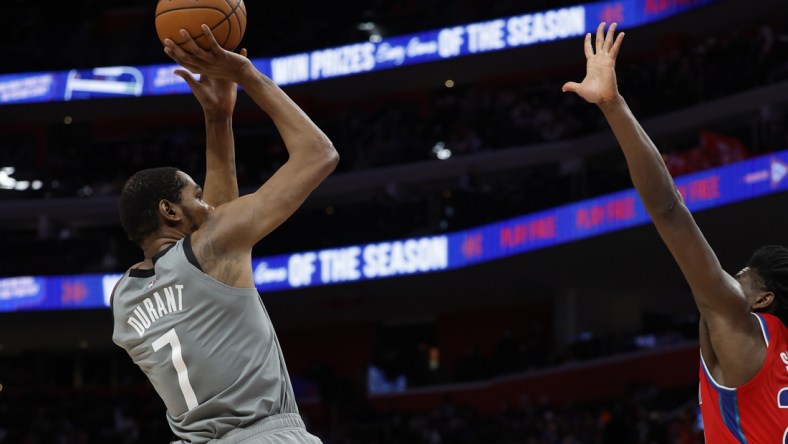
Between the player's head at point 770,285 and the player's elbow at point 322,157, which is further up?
the player's elbow at point 322,157

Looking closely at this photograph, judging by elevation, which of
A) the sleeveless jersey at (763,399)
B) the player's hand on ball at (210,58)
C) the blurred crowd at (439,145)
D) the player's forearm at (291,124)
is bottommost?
the sleeveless jersey at (763,399)

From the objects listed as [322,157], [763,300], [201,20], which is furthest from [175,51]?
[763,300]

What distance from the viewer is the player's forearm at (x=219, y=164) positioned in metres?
4.33

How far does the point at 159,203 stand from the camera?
3.78m

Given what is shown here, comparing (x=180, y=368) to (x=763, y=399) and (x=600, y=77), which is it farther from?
(x=763, y=399)

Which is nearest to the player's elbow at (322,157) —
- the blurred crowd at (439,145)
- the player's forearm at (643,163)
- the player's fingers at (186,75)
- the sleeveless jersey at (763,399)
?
the player's fingers at (186,75)

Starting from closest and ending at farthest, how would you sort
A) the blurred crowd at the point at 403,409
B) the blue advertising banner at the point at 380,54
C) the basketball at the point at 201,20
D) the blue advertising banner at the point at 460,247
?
the basketball at the point at 201,20
the blurred crowd at the point at 403,409
the blue advertising banner at the point at 460,247
the blue advertising banner at the point at 380,54

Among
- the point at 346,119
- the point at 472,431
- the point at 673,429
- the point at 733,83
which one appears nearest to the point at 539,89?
the point at 346,119

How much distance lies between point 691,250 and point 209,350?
1.52 metres

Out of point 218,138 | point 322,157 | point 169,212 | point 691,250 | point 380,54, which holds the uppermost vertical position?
point 380,54

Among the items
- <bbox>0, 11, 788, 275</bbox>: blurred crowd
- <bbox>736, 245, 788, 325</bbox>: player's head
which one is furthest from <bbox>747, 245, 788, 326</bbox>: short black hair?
<bbox>0, 11, 788, 275</bbox>: blurred crowd

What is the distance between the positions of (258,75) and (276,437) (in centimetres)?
117

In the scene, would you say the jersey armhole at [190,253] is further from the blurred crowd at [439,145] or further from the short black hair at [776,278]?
the blurred crowd at [439,145]

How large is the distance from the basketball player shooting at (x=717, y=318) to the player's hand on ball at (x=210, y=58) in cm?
107
